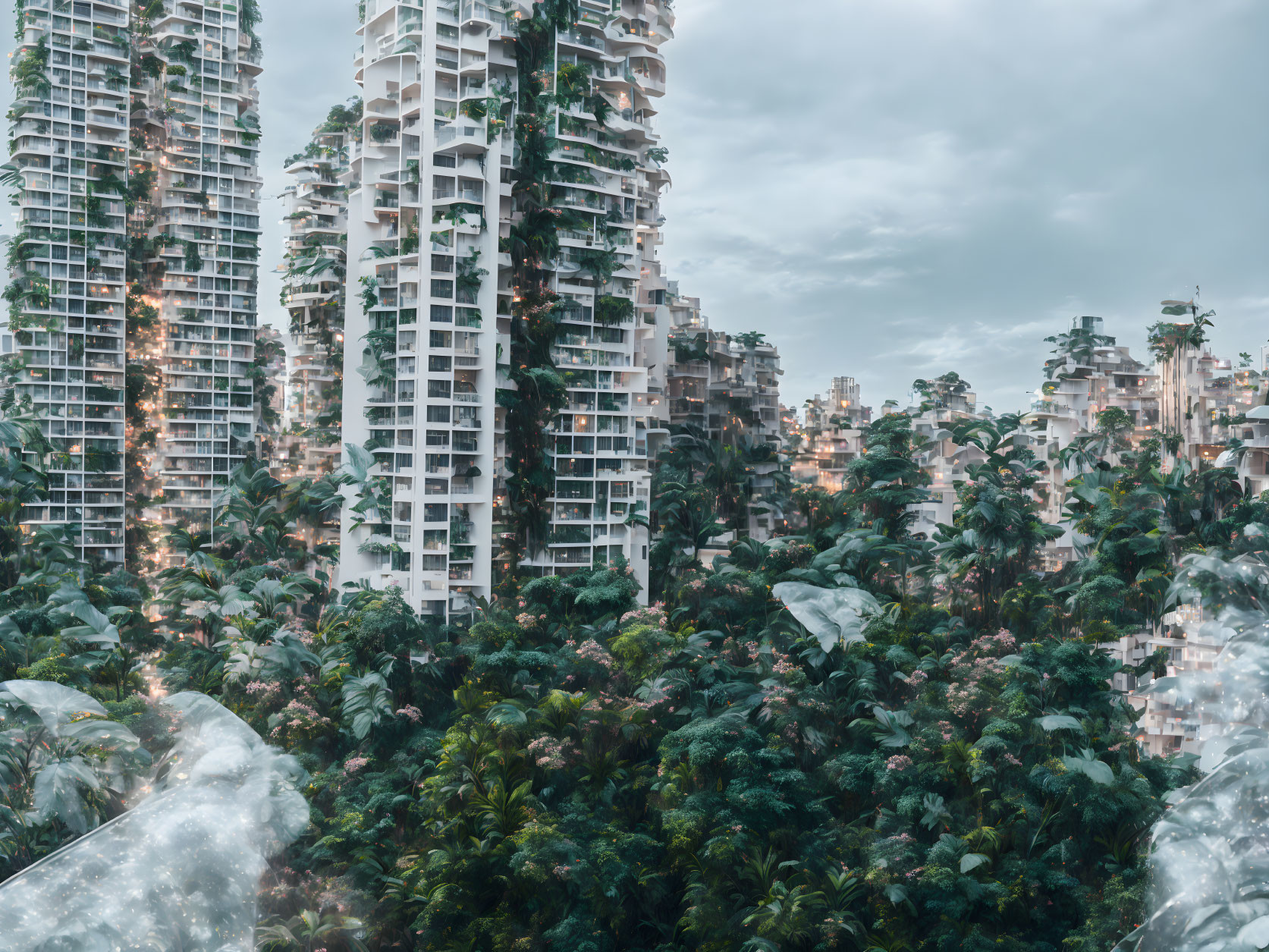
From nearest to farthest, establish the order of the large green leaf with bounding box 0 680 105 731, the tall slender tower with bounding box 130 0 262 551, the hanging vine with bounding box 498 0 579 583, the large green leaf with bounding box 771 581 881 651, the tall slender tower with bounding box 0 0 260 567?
1. the large green leaf with bounding box 0 680 105 731
2. the large green leaf with bounding box 771 581 881 651
3. the hanging vine with bounding box 498 0 579 583
4. the tall slender tower with bounding box 0 0 260 567
5. the tall slender tower with bounding box 130 0 262 551

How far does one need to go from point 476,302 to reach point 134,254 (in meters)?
21.3

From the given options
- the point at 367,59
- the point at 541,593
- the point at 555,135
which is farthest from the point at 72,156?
the point at 541,593

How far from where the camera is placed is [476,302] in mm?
28062

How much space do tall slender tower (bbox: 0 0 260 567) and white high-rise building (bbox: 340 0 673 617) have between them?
48.6 feet

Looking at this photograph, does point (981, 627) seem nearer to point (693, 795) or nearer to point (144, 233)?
point (693, 795)

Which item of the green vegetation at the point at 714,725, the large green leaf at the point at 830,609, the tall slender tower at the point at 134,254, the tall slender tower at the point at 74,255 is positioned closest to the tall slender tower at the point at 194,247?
the tall slender tower at the point at 134,254

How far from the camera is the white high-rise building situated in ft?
90.2

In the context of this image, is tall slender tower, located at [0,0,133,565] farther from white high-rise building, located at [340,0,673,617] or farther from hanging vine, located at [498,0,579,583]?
hanging vine, located at [498,0,579,583]

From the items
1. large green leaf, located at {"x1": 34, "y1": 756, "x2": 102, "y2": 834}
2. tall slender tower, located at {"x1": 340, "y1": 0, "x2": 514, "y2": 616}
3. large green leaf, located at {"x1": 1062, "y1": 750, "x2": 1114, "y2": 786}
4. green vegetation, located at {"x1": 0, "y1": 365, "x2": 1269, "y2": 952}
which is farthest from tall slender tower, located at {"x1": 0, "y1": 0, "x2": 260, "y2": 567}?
large green leaf, located at {"x1": 1062, "y1": 750, "x2": 1114, "y2": 786}

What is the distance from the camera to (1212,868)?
Answer: 1356 centimetres

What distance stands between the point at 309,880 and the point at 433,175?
18584 millimetres

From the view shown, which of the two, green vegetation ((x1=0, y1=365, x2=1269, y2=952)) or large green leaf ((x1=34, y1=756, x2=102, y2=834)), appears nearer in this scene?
large green leaf ((x1=34, y1=756, x2=102, y2=834))

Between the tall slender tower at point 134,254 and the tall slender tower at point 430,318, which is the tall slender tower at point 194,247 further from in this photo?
the tall slender tower at point 430,318

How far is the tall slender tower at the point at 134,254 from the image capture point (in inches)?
1462
